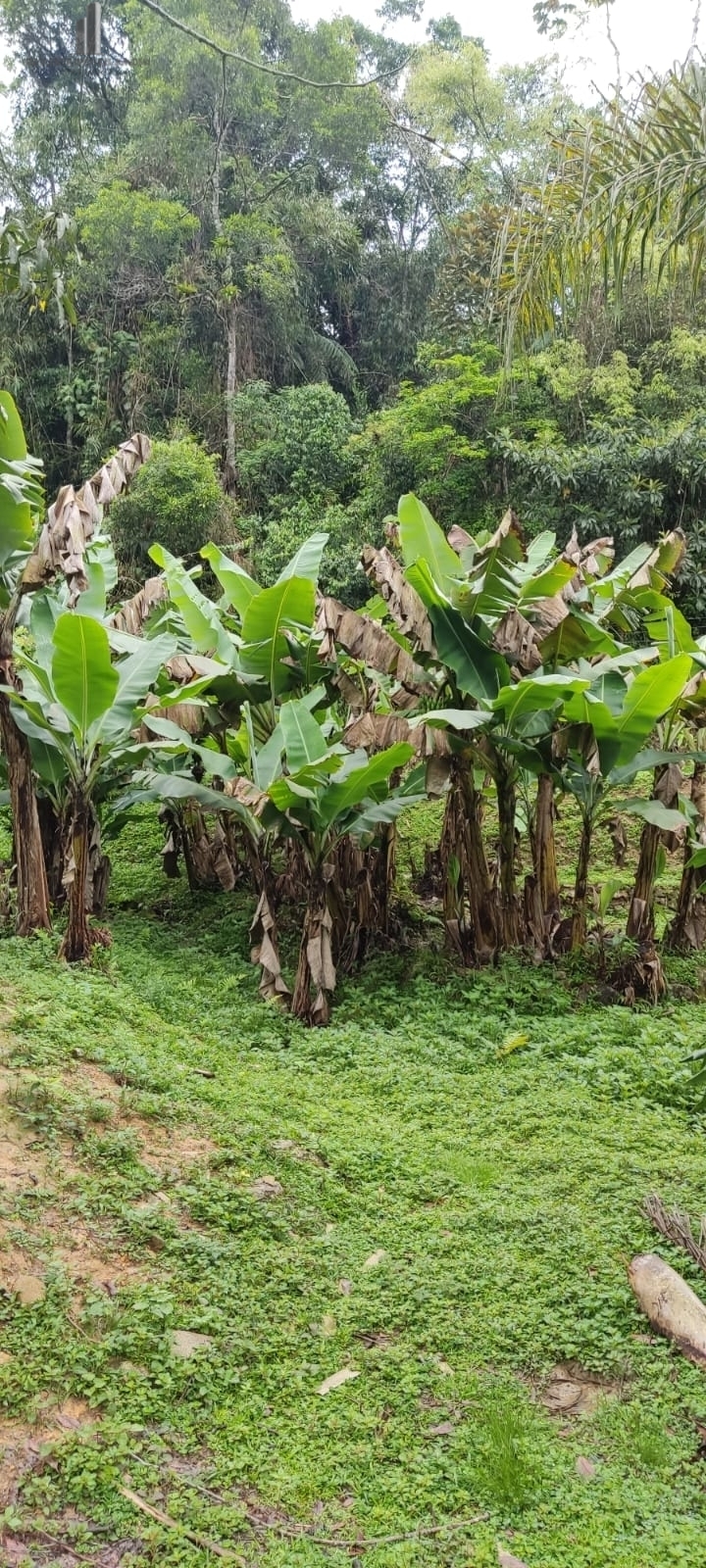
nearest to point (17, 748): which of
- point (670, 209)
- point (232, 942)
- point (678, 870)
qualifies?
point (232, 942)

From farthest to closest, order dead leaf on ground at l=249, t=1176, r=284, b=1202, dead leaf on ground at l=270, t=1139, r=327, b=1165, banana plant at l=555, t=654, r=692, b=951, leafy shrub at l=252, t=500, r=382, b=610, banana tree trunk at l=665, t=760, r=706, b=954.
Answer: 1. leafy shrub at l=252, t=500, r=382, b=610
2. banana tree trunk at l=665, t=760, r=706, b=954
3. banana plant at l=555, t=654, r=692, b=951
4. dead leaf on ground at l=270, t=1139, r=327, b=1165
5. dead leaf on ground at l=249, t=1176, r=284, b=1202

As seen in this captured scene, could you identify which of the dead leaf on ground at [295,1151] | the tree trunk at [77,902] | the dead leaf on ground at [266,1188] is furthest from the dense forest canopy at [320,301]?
the dead leaf on ground at [266,1188]

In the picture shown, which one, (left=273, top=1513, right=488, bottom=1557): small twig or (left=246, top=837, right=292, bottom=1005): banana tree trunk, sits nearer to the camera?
(left=273, top=1513, right=488, bottom=1557): small twig

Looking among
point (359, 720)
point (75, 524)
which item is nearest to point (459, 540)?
point (359, 720)

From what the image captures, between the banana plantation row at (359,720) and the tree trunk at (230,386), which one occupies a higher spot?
the tree trunk at (230,386)

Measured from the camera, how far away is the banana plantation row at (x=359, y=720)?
556 centimetres

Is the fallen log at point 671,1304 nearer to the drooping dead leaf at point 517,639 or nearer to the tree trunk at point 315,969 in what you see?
the tree trunk at point 315,969

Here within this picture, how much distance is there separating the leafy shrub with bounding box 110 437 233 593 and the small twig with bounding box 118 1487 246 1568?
1458 centimetres

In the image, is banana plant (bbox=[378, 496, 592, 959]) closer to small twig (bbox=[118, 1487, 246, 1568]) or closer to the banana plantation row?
the banana plantation row

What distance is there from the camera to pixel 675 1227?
3.32 metres

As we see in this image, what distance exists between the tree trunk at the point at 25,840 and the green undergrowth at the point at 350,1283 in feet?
2.22

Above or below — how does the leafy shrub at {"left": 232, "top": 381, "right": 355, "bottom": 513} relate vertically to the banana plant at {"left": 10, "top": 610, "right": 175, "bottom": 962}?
above

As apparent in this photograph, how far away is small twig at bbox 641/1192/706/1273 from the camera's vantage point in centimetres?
321

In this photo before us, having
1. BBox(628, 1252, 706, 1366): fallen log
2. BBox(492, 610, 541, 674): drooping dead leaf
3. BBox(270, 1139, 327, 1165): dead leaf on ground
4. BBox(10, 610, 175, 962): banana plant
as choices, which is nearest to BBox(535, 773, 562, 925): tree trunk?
BBox(492, 610, 541, 674): drooping dead leaf
